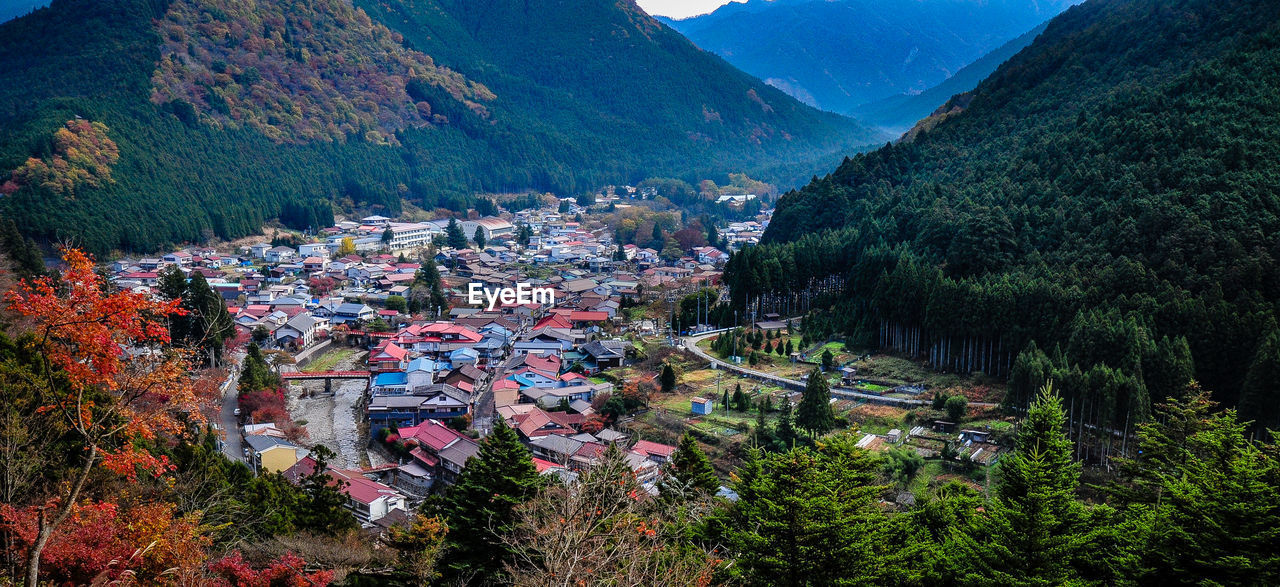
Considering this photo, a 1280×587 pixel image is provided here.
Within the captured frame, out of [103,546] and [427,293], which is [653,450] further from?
[427,293]

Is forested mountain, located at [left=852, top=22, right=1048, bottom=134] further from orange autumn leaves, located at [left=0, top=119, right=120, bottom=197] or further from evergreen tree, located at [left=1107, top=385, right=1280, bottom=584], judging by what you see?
evergreen tree, located at [left=1107, top=385, right=1280, bottom=584]

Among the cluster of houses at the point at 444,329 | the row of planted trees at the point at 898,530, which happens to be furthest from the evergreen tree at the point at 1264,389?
the cluster of houses at the point at 444,329

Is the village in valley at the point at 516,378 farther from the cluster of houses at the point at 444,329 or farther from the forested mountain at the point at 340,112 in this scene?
the forested mountain at the point at 340,112

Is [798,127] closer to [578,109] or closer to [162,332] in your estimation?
[578,109]

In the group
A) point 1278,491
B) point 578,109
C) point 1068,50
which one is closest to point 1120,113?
point 1068,50

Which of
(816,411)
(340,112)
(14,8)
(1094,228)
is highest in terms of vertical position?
(14,8)

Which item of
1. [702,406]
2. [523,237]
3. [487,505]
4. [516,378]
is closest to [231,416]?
[516,378]
